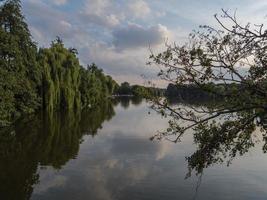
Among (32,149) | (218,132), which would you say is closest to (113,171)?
(32,149)

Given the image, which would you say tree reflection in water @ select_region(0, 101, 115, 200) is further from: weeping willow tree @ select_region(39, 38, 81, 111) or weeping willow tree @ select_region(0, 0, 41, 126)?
weeping willow tree @ select_region(39, 38, 81, 111)

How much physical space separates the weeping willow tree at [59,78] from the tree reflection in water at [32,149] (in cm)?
905

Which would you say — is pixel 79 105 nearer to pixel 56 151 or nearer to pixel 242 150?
pixel 56 151

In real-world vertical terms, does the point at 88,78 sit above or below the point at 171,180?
above

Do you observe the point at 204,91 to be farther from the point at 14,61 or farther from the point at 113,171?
the point at 14,61

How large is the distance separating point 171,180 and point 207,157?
1054 cm

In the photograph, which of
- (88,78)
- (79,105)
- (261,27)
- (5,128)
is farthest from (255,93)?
(88,78)

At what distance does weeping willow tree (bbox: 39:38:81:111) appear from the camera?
49062 millimetres

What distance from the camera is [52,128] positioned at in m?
34.7

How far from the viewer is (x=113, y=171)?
61.4 ft

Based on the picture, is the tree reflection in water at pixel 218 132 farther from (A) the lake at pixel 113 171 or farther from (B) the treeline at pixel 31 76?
(B) the treeline at pixel 31 76

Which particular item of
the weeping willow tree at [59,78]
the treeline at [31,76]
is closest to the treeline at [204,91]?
the treeline at [31,76]

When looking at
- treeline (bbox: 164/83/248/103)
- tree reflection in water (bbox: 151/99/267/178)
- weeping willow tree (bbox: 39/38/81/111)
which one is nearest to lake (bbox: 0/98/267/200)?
tree reflection in water (bbox: 151/99/267/178)

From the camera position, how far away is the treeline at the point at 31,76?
26531 mm
